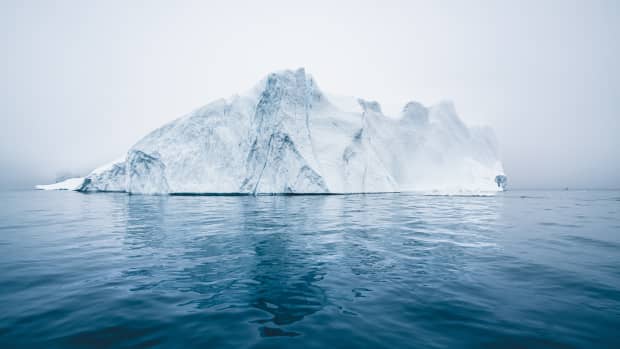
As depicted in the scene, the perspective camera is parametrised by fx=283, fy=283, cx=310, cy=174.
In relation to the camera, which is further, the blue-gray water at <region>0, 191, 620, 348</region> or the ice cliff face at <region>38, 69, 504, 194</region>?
the ice cliff face at <region>38, 69, 504, 194</region>

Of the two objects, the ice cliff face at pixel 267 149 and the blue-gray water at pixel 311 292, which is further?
the ice cliff face at pixel 267 149

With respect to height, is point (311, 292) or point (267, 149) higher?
point (267, 149)

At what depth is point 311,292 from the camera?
11.9 ft

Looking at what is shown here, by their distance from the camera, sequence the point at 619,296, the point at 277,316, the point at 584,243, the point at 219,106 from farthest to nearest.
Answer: the point at 219,106 → the point at 584,243 → the point at 619,296 → the point at 277,316

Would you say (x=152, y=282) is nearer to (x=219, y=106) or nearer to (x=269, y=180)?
(x=269, y=180)

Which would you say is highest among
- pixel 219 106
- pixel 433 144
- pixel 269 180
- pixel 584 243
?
pixel 219 106

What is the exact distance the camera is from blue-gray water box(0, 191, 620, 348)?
2.57m

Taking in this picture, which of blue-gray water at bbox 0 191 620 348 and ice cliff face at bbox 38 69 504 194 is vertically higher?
ice cliff face at bbox 38 69 504 194

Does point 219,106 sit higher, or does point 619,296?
point 219,106

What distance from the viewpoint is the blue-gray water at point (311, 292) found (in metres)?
2.57

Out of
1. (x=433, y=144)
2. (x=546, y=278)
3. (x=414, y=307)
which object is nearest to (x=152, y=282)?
(x=414, y=307)

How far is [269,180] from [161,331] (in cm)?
2622

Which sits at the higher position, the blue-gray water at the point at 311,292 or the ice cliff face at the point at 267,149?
the ice cliff face at the point at 267,149

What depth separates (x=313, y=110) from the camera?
107ft
